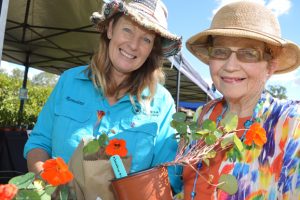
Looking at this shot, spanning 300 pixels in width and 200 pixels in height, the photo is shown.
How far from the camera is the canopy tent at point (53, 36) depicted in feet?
14.7

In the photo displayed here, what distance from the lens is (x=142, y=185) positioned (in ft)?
3.42

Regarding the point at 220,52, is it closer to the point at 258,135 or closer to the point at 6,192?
the point at 258,135

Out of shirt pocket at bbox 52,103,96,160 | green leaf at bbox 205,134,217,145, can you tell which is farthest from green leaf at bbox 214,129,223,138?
shirt pocket at bbox 52,103,96,160

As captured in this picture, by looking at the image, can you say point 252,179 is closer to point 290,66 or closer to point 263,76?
point 263,76

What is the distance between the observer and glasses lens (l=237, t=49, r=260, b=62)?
4.40 ft

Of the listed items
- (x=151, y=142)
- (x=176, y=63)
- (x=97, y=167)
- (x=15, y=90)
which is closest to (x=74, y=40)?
(x=176, y=63)

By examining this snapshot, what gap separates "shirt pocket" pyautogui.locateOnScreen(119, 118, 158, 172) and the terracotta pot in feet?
1.39

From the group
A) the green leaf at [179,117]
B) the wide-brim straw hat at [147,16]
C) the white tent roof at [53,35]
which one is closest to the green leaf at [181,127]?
the green leaf at [179,117]

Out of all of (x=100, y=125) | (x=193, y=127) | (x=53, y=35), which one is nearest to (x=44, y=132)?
(x=100, y=125)

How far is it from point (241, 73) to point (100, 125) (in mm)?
677

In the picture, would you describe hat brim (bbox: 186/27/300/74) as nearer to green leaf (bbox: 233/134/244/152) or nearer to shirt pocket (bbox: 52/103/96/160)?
green leaf (bbox: 233/134/244/152)

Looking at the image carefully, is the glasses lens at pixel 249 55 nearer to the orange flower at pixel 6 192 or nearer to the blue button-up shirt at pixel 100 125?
the blue button-up shirt at pixel 100 125

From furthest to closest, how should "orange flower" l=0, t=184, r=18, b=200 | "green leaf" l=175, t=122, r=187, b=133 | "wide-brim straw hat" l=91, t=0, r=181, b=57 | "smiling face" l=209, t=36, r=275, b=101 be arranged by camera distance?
"wide-brim straw hat" l=91, t=0, r=181, b=57
"smiling face" l=209, t=36, r=275, b=101
"green leaf" l=175, t=122, r=187, b=133
"orange flower" l=0, t=184, r=18, b=200

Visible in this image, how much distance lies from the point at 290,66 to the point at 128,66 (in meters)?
0.79
